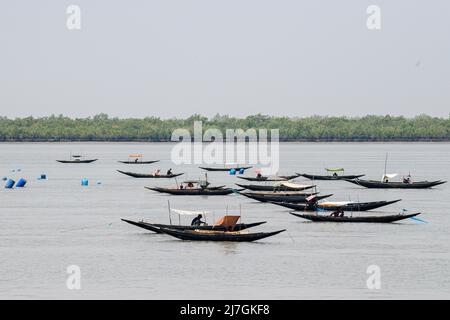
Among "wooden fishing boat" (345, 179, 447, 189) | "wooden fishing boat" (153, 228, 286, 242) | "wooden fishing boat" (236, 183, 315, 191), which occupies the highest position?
"wooden fishing boat" (153, 228, 286, 242)

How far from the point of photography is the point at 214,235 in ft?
140

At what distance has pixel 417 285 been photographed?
3531cm

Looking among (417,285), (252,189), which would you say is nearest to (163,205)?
(252,189)

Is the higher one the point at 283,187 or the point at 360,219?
the point at 360,219

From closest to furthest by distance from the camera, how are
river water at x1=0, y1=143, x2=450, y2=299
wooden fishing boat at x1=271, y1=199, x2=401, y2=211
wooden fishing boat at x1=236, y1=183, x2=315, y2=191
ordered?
river water at x1=0, y1=143, x2=450, y2=299 → wooden fishing boat at x1=271, y1=199, x2=401, y2=211 → wooden fishing boat at x1=236, y1=183, x2=315, y2=191

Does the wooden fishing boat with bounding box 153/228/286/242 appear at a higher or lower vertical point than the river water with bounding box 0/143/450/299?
higher

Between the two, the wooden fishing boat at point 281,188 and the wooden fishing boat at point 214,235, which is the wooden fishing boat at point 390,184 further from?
the wooden fishing boat at point 214,235

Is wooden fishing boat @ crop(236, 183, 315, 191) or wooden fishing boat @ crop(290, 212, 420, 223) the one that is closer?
wooden fishing boat @ crop(290, 212, 420, 223)

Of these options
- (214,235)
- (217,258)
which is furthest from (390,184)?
(217,258)

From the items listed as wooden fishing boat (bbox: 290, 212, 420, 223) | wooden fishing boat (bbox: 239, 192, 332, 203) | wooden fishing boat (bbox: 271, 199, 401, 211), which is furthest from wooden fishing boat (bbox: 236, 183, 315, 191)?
wooden fishing boat (bbox: 290, 212, 420, 223)

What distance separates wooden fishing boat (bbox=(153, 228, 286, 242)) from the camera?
4266cm

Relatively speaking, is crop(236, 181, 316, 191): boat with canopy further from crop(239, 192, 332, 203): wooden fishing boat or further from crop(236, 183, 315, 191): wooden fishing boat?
crop(239, 192, 332, 203): wooden fishing boat

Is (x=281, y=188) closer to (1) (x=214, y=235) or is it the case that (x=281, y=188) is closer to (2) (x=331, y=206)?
(2) (x=331, y=206)
